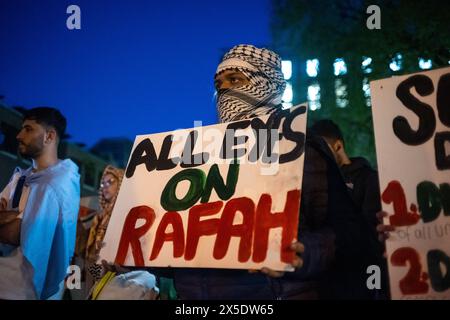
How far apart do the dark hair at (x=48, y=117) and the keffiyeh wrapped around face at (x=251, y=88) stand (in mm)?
1582

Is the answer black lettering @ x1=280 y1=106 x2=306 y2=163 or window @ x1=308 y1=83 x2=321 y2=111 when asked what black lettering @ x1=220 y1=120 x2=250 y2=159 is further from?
window @ x1=308 y1=83 x2=321 y2=111

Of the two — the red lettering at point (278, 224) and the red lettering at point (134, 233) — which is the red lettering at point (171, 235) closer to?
the red lettering at point (134, 233)

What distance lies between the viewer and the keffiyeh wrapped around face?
93.5 inches

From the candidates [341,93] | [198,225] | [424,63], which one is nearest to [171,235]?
[198,225]

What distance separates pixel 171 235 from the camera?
2.24 metres

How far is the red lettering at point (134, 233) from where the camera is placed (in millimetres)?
2297

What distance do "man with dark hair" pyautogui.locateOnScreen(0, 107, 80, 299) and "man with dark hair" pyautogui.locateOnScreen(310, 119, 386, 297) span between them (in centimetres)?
181

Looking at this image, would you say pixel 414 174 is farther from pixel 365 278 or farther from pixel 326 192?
pixel 365 278

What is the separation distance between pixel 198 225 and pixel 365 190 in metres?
1.29

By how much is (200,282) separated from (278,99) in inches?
43.0

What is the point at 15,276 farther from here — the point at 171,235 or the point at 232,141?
the point at 232,141

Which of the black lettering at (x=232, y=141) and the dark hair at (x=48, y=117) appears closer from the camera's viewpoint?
the black lettering at (x=232, y=141)

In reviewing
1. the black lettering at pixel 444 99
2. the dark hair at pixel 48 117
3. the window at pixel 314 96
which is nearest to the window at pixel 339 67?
the window at pixel 314 96
